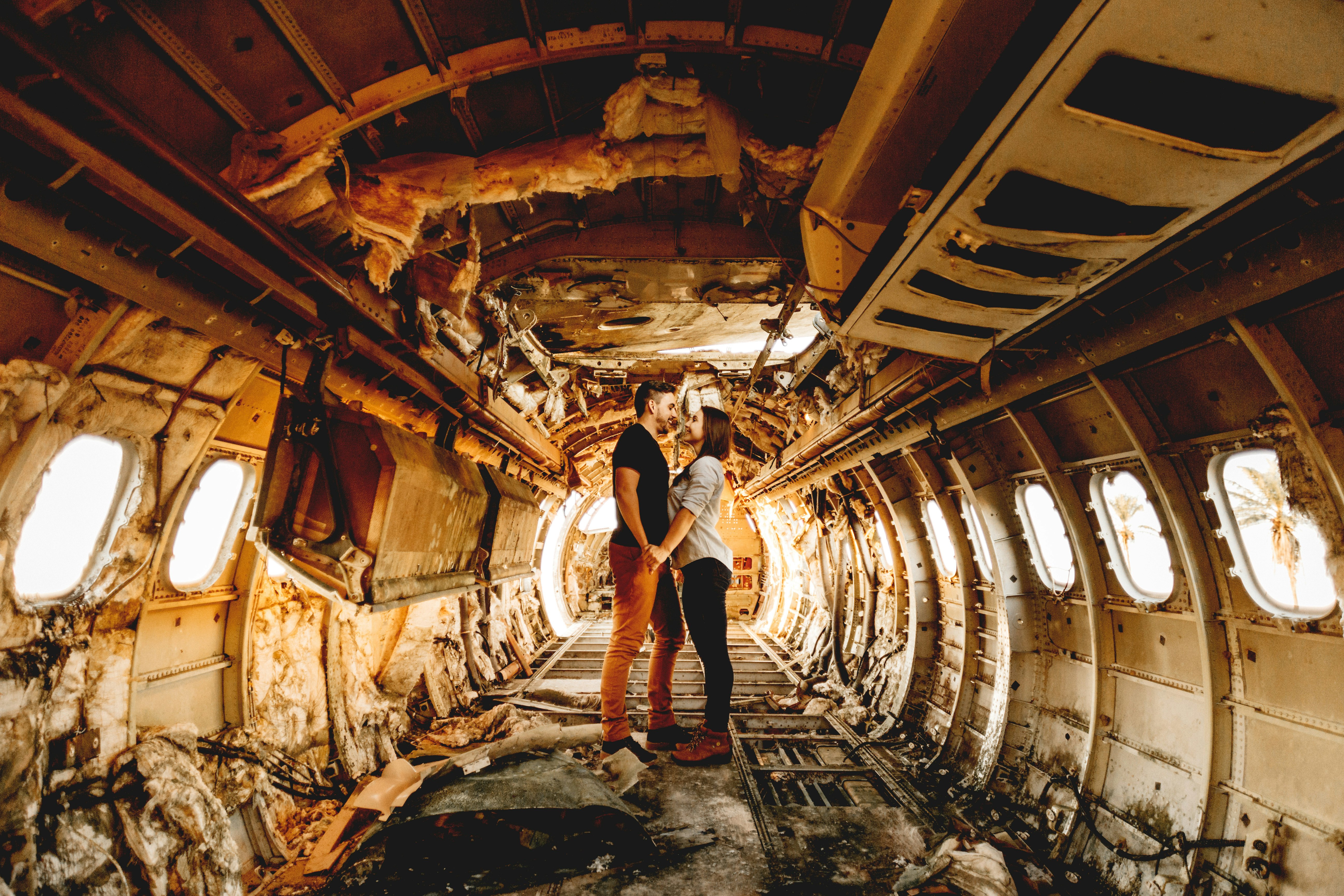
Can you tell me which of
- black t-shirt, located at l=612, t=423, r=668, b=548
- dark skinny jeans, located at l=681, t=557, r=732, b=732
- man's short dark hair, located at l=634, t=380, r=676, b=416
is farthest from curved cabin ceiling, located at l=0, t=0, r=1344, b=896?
black t-shirt, located at l=612, t=423, r=668, b=548

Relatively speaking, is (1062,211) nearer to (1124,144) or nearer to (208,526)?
(1124,144)

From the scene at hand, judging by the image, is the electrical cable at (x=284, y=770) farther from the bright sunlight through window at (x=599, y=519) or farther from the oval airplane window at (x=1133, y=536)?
the bright sunlight through window at (x=599, y=519)

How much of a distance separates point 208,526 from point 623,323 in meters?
4.07

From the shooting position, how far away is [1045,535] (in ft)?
15.9

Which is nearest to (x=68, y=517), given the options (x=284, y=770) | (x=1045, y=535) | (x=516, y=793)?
(x=284, y=770)

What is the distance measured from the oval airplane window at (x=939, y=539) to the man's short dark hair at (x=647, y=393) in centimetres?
360

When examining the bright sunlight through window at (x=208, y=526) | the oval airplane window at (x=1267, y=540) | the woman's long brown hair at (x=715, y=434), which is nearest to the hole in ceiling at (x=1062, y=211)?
the oval airplane window at (x=1267, y=540)

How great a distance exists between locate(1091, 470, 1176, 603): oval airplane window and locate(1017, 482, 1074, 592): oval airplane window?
57 centimetres

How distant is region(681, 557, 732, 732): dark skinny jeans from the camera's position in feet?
14.2

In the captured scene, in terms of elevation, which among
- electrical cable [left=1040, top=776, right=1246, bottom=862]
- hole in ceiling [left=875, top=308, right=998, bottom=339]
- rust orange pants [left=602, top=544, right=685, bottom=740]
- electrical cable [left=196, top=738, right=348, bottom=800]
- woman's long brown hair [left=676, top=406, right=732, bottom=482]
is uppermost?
hole in ceiling [left=875, top=308, right=998, bottom=339]

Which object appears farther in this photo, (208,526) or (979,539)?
(979,539)

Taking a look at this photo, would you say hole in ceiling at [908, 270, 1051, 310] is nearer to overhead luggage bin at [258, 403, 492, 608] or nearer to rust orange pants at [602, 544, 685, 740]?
rust orange pants at [602, 544, 685, 740]

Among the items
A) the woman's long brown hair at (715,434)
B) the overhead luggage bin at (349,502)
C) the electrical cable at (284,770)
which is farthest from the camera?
the woman's long brown hair at (715,434)

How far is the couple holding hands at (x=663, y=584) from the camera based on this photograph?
422cm
